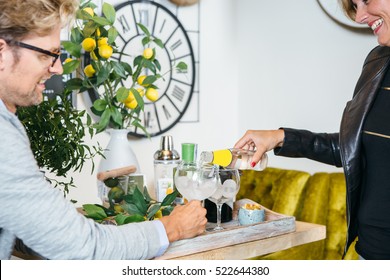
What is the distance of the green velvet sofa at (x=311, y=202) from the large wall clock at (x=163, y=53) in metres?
0.59

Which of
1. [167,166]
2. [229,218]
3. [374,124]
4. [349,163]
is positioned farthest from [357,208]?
[167,166]

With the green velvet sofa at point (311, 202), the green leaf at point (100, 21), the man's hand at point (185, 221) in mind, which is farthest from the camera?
the green velvet sofa at point (311, 202)

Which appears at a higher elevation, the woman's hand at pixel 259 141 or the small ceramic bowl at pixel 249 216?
the woman's hand at pixel 259 141

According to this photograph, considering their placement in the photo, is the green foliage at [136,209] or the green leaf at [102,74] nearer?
the green foliage at [136,209]

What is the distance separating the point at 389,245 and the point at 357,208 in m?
0.15

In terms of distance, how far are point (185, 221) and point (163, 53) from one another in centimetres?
161

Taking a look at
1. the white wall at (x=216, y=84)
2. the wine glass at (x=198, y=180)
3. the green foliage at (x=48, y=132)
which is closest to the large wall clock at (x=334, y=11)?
the white wall at (x=216, y=84)

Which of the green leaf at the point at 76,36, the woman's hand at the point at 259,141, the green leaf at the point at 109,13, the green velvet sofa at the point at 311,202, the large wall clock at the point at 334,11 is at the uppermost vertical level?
the large wall clock at the point at 334,11

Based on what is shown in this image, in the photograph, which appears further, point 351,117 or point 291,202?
point 291,202

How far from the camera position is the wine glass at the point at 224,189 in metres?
1.51

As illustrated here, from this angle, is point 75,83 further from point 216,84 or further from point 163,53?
point 216,84

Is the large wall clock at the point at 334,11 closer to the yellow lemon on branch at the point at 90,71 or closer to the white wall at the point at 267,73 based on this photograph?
the white wall at the point at 267,73

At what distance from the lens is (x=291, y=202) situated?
2.60m

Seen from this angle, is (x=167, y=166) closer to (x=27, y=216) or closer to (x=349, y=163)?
(x=349, y=163)
